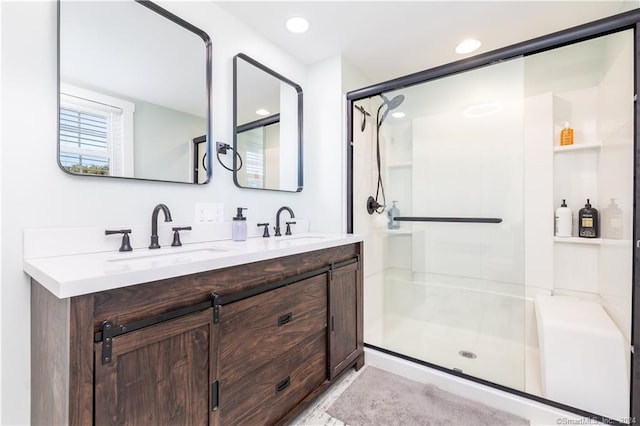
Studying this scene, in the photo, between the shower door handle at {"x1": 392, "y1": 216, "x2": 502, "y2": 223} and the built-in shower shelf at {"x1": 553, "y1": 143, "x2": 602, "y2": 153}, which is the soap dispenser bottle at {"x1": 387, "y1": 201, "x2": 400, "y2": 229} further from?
the built-in shower shelf at {"x1": 553, "y1": 143, "x2": 602, "y2": 153}

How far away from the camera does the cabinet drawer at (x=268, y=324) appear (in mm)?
1055

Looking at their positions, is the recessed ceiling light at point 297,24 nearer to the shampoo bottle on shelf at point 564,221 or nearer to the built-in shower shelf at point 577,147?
the built-in shower shelf at point 577,147

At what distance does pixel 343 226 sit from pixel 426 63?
1538mm

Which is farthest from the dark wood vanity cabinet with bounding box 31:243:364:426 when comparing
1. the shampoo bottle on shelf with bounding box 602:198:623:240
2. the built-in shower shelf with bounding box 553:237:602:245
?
the built-in shower shelf with bounding box 553:237:602:245

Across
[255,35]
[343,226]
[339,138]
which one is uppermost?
[255,35]

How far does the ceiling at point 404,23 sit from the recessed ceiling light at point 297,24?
3cm

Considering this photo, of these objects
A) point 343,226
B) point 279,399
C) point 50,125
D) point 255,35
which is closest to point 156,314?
point 279,399

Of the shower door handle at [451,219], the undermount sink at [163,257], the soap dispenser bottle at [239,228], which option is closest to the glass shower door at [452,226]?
the shower door handle at [451,219]

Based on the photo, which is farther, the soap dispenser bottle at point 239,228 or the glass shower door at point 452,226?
the glass shower door at point 452,226

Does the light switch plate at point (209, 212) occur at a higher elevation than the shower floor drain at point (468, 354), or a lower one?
higher

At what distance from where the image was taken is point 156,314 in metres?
0.86

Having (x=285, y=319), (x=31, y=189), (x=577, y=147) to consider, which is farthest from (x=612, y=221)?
(x=31, y=189)

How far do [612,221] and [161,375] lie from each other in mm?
2412

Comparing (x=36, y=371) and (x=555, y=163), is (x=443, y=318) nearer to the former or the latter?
(x=555, y=163)
